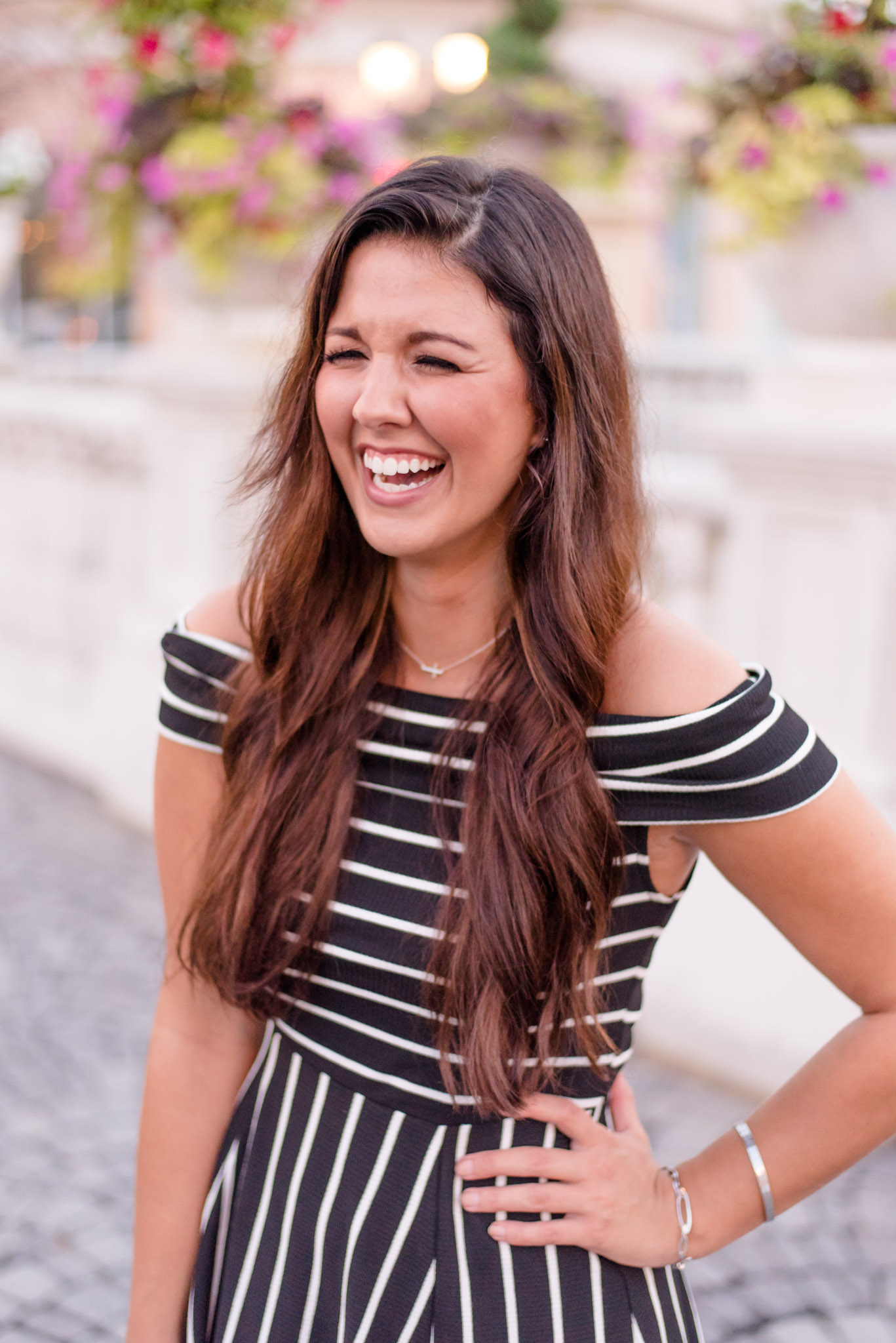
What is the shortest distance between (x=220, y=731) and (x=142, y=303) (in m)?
16.0

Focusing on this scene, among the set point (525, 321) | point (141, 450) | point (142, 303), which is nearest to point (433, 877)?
point (525, 321)

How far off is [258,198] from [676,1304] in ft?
12.7

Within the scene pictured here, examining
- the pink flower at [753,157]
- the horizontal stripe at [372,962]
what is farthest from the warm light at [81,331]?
Result: the horizontal stripe at [372,962]

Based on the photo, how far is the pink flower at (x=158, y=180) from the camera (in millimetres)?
4426

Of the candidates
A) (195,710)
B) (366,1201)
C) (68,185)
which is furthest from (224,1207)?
(68,185)

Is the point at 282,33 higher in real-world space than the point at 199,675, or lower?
higher

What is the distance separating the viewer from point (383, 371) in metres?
1.26

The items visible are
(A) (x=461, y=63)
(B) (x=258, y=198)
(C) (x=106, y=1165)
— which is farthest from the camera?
(A) (x=461, y=63)

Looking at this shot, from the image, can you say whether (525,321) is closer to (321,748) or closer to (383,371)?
(383,371)

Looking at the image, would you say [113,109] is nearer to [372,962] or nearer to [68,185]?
[68,185]

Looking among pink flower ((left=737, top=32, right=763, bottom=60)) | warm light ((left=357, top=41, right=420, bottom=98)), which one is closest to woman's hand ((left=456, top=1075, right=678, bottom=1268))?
pink flower ((left=737, top=32, right=763, bottom=60))

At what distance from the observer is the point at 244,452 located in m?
3.14

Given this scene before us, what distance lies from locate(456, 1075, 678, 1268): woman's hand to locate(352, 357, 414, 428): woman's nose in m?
0.70

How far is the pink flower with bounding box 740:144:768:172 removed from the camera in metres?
3.28
